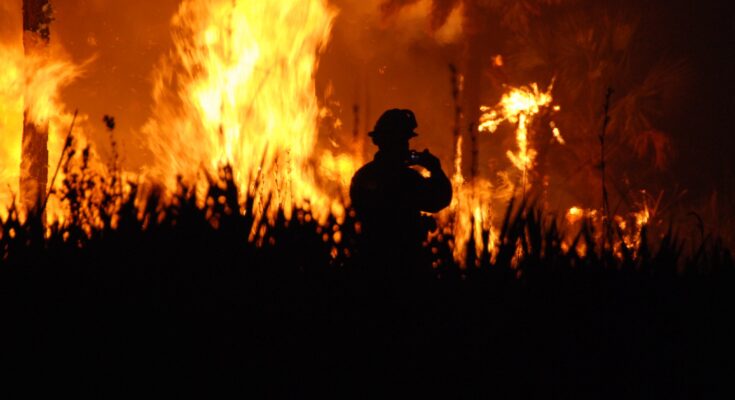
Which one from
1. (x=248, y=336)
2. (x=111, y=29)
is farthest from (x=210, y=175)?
(x=111, y=29)

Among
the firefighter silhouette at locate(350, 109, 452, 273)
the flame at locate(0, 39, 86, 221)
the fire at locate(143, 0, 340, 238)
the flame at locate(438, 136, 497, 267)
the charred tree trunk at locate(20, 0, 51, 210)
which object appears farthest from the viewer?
the fire at locate(143, 0, 340, 238)

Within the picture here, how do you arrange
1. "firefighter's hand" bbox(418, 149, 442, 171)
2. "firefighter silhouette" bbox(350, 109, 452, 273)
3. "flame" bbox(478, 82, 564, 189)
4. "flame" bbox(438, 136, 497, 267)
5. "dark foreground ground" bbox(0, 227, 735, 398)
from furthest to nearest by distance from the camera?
1. "flame" bbox(478, 82, 564, 189)
2. "firefighter's hand" bbox(418, 149, 442, 171)
3. "firefighter silhouette" bbox(350, 109, 452, 273)
4. "flame" bbox(438, 136, 497, 267)
5. "dark foreground ground" bbox(0, 227, 735, 398)

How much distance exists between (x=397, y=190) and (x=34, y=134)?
1013 cm

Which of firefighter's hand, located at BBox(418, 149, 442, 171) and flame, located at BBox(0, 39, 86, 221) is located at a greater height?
flame, located at BBox(0, 39, 86, 221)

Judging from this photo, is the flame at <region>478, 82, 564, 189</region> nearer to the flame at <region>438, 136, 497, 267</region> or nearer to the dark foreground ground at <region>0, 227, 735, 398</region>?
the flame at <region>438, 136, 497, 267</region>

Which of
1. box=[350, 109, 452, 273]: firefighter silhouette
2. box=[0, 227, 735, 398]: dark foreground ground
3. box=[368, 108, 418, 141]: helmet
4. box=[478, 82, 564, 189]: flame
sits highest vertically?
box=[478, 82, 564, 189]: flame

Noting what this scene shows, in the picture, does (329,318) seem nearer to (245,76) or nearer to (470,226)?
(470,226)

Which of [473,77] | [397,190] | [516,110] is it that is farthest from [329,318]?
[516,110]

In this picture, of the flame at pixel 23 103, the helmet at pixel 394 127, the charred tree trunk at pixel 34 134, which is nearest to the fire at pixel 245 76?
the flame at pixel 23 103

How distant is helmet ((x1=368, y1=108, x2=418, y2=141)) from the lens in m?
5.16

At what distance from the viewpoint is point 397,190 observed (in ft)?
16.3

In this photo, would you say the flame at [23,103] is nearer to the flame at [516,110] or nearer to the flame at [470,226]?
the flame at [516,110]

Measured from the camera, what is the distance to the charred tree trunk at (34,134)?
12.9m

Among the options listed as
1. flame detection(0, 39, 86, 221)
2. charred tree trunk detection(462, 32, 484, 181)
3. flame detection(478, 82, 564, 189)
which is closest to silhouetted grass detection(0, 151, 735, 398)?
flame detection(0, 39, 86, 221)
